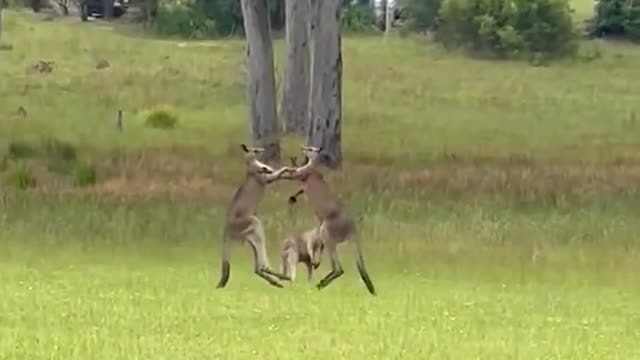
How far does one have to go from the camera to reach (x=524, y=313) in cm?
1625

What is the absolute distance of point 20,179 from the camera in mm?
26234

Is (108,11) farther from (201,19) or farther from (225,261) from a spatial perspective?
(225,261)

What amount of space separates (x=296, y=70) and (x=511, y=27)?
86.2 feet

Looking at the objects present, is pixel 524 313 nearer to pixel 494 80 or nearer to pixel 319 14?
pixel 319 14

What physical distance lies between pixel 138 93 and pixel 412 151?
43.5ft

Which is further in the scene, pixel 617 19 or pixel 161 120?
pixel 617 19

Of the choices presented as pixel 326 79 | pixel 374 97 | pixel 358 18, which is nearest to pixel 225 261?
pixel 326 79

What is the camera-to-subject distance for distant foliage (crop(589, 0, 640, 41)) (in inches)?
2606

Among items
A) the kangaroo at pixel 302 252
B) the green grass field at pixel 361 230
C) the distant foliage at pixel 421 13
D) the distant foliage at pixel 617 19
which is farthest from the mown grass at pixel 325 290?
the distant foliage at pixel 421 13

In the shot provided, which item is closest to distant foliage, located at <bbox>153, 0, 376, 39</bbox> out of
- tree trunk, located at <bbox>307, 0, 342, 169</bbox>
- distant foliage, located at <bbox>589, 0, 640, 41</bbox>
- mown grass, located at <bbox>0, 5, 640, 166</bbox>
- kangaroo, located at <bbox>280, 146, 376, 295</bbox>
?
mown grass, located at <bbox>0, 5, 640, 166</bbox>

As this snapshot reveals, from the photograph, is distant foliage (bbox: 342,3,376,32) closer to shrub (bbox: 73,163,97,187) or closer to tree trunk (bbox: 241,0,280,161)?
tree trunk (bbox: 241,0,280,161)

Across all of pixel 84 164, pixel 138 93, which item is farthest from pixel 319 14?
pixel 138 93

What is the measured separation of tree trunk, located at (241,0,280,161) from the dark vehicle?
145 ft

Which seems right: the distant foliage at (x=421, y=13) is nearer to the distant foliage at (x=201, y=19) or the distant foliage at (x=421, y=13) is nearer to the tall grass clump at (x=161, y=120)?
the distant foliage at (x=201, y=19)
